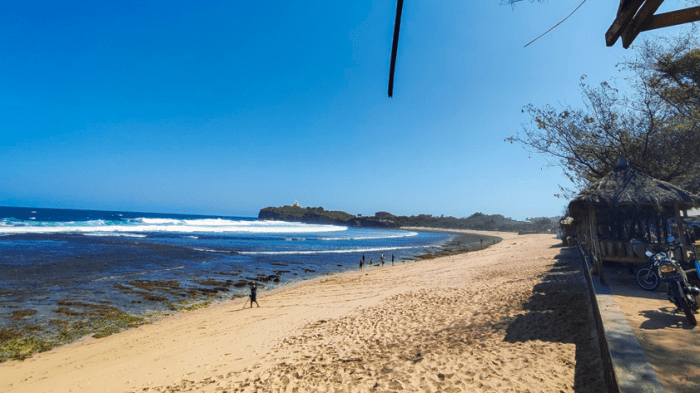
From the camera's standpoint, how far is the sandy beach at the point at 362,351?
4930 millimetres

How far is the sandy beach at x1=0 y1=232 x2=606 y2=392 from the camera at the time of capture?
194 inches

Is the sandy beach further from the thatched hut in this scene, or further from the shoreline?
the thatched hut

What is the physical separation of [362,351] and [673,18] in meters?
6.72

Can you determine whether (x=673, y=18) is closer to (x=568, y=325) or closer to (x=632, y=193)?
(x=568, y=325)

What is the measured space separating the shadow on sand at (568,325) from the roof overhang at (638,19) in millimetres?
4250

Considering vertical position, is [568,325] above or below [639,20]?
below

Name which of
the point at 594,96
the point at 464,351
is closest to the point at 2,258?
the point at 464,351

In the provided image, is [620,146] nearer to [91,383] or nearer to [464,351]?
[464,351]

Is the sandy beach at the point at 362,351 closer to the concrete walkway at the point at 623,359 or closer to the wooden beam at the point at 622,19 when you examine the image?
the concrete walkway at the point at 623,359

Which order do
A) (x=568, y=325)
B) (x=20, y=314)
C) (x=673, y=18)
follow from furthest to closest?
(x=20, y=314), (x=568, y=325), (x=673, y=18)

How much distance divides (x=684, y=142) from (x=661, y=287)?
10042 millimetres

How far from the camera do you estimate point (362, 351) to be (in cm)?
651

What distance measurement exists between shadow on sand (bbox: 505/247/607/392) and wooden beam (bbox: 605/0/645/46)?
4.26 meters

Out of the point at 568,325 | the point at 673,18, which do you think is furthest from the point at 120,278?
the point at 673,18
